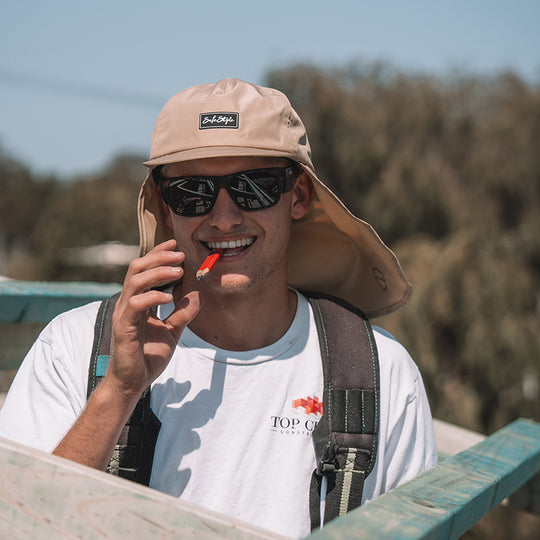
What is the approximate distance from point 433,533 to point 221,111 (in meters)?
1.27

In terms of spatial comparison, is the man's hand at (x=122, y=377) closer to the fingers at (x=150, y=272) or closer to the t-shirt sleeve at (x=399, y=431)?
the fingers at (x=150, y=272)

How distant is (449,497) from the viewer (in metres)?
1.13

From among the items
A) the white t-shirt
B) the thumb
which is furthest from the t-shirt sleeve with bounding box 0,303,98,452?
the thumb

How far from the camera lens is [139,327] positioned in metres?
→ 1.47

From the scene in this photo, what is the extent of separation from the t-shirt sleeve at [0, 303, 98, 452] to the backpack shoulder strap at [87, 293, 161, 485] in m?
0.06

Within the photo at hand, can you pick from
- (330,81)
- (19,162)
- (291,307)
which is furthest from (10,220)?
(291,307)

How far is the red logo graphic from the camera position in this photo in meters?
1.76

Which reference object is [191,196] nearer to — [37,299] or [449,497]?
[37,299]

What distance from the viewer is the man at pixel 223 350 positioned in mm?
1513

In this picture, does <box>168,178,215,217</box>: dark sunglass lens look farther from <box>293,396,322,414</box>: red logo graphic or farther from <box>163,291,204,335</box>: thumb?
<box>293,396,322,414</box>: red logo graphic

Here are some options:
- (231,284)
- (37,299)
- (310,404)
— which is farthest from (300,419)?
(37,299)

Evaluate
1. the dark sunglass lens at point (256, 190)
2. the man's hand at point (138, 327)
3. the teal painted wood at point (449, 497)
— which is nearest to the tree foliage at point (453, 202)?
the teal painted wood at point (449, 497)

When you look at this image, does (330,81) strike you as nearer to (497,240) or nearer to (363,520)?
(497,240)

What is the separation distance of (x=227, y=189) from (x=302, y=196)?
0.40 meters
